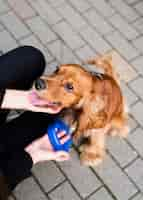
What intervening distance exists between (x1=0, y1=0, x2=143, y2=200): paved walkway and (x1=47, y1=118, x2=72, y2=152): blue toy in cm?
41

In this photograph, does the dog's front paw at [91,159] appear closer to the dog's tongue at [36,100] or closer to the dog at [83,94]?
the dog at [83,94]

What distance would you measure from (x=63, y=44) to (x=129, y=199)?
4.99 feet

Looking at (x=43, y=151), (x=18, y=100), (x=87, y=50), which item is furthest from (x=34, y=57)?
(x=87, y=50)

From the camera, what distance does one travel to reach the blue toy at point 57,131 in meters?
→ 2.59

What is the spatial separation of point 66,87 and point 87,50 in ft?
4.71

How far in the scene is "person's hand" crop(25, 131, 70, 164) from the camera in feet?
8.14

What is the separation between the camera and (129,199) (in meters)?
2.93

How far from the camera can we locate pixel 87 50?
3705 millimetres

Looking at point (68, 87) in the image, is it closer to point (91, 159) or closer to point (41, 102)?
point (41, 102)

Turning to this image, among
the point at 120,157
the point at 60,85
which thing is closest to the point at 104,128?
the point at 120,157

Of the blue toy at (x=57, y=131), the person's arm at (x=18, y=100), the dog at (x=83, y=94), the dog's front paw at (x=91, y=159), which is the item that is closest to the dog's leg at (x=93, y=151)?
the dog's front paw at (x=91, y=159)

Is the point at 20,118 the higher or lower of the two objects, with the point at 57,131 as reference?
lower

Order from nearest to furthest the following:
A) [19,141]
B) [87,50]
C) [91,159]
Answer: [19,141], [91,159], [87,50]

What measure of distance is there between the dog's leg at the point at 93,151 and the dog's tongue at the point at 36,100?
672 mm
